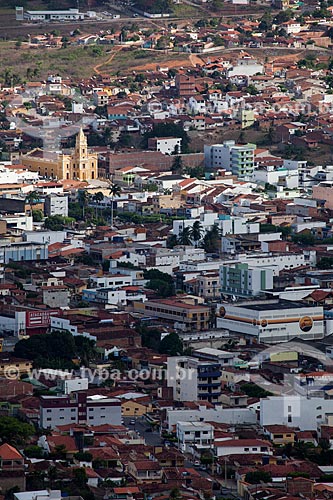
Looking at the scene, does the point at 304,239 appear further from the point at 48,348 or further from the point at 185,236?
the point at 48,348

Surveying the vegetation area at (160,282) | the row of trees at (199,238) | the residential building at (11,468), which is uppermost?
the residential building at (11,468)

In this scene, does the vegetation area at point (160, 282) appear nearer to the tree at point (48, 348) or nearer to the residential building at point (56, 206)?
the tree at point (48, 348)

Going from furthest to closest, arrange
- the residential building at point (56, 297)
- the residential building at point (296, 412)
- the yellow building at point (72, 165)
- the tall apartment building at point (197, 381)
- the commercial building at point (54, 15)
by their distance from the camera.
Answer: the commercial building at point (54, 15), the yellow building at point (72, 165), the residential building at point (56, 297), the tall apartment building at point (197, 381), the residential building at point (296, 412)

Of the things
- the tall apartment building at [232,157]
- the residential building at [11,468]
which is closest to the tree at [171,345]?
the residential building at [11,468]

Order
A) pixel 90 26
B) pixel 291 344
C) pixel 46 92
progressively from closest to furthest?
pixel 291 344
pixel 46 92
pixel 90 26

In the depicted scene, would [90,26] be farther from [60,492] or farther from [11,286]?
[60,492]

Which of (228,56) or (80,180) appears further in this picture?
(228,56)

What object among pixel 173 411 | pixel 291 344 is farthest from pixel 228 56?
pixel 173 411
